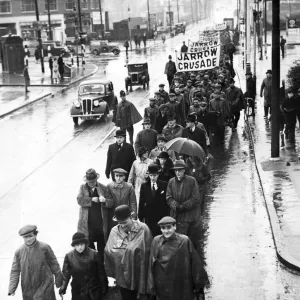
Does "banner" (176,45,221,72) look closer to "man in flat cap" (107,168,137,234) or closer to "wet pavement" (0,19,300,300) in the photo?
"wet pavement" (0,19,300,300)

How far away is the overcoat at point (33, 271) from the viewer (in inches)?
355

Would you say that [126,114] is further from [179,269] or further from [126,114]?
[179,269]

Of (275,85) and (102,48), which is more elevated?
(275,85)

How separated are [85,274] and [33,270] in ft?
2.09

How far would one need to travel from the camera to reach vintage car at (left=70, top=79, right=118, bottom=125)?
28484mm

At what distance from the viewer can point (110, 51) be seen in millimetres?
76750

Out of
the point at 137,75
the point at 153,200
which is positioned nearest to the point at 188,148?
the point at 153,200

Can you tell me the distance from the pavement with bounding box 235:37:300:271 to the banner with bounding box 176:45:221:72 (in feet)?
7.98

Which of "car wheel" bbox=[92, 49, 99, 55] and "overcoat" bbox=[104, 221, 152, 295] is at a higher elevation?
"overcoat" bbox=[104, 221, 152, 295]

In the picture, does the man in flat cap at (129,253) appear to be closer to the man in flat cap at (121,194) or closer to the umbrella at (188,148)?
the man in flat cap at (121,194)

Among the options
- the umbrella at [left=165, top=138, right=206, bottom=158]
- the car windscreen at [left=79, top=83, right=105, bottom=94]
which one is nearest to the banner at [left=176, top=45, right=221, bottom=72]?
the car windscreen at [left=79, top=83, right=105, bottom=94]

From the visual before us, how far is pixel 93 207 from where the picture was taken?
1090 centimetres

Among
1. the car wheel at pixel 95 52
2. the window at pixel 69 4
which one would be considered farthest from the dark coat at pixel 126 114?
the window at pixel 69 4

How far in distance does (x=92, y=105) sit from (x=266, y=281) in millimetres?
18755
